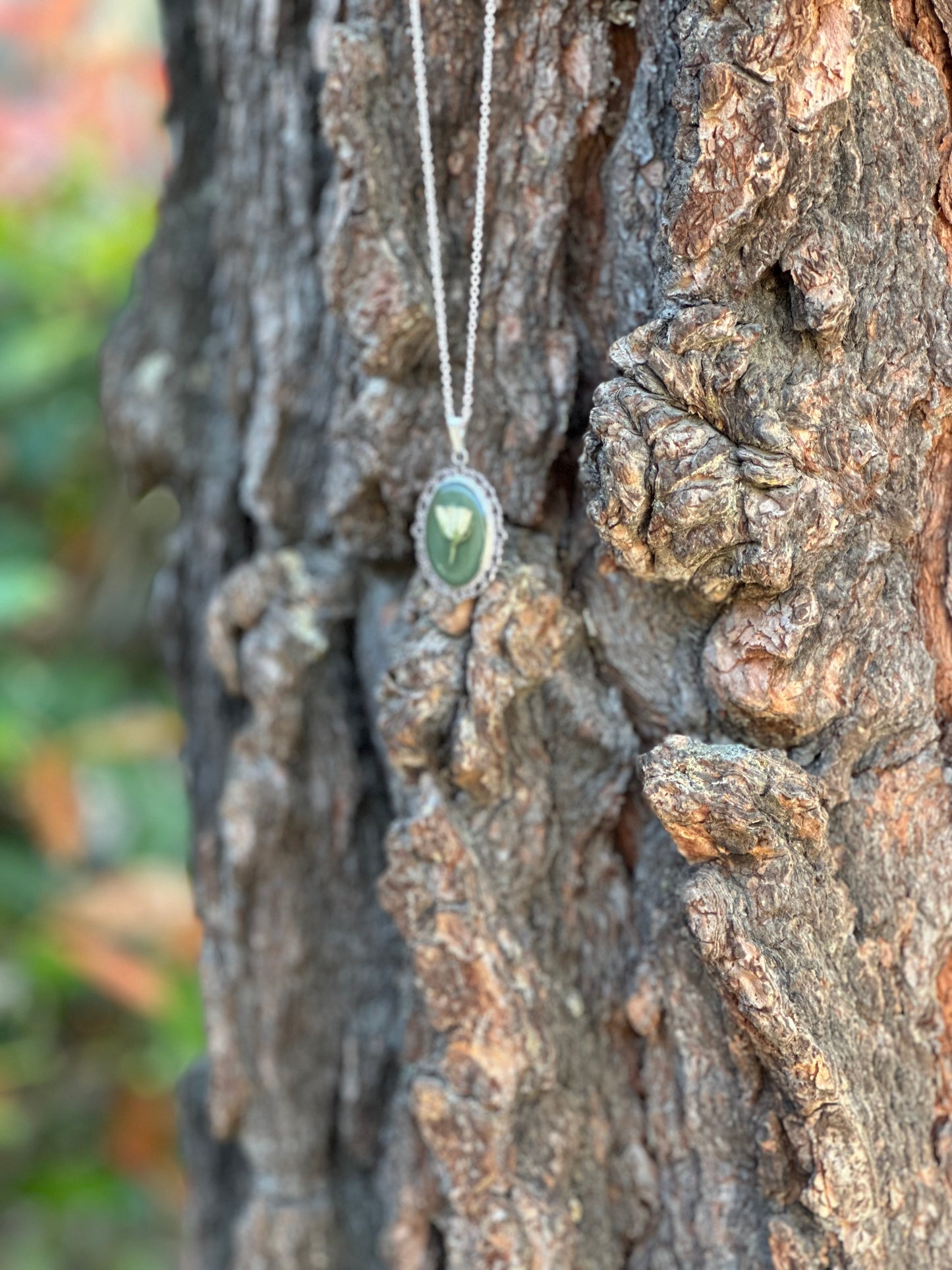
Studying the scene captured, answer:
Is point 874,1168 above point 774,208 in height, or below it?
below

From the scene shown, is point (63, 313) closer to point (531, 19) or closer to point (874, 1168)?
point (531, 19)

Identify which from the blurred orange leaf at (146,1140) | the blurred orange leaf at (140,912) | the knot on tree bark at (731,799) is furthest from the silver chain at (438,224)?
the blurred orange leaf at (146,1140)

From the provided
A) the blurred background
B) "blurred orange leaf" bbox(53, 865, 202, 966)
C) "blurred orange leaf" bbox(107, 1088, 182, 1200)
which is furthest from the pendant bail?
"blurred orange leaf" bbox(107, 1088, 182, 1200)

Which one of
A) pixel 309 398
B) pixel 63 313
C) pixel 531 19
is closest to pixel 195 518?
pixel 309 398

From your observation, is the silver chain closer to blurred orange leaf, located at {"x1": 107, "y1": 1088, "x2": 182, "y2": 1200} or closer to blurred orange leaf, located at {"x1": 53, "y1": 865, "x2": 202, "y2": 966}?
blurred orange leaf, located at {"x1": 53, "y1": 865, "x2": 202, "y2": 966}

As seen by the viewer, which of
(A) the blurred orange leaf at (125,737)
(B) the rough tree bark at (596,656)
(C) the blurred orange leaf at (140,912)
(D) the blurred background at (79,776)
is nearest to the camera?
(B) the rough tree bark at (596,656)

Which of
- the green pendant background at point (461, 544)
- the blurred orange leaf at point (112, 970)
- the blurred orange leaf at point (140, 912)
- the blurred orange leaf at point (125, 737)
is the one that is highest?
the green pendant background at point (461, 544)

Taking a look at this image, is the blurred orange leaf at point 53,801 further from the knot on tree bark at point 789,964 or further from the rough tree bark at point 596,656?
the knot on tree bark at point 789,964
